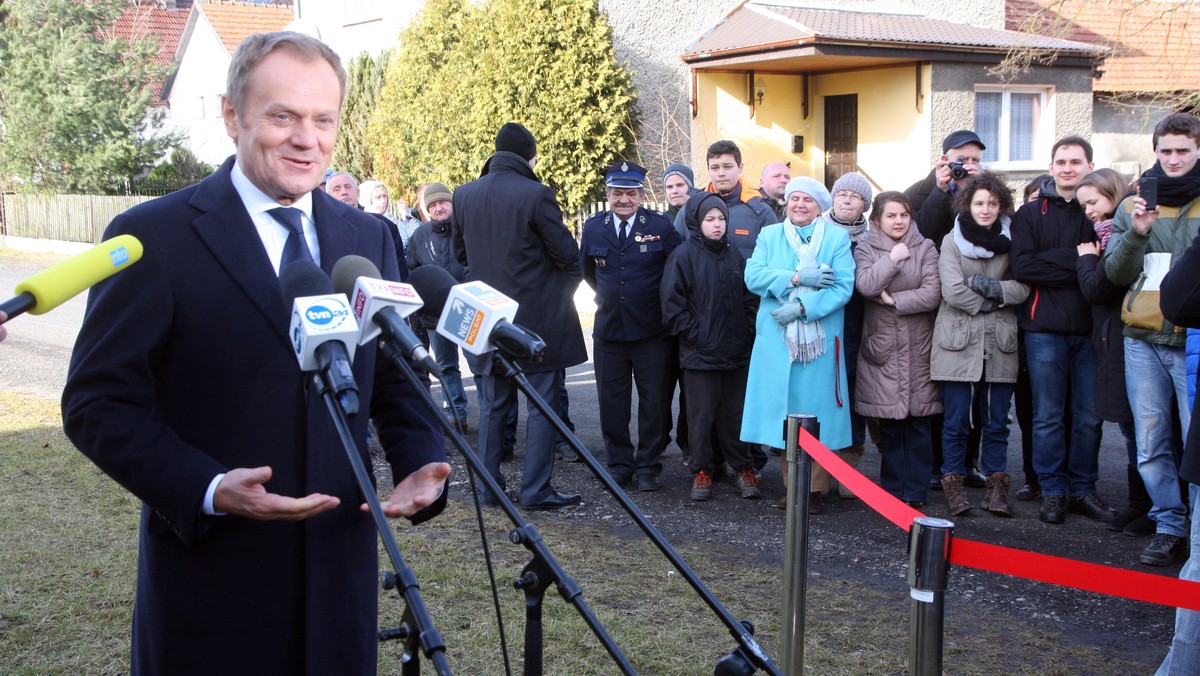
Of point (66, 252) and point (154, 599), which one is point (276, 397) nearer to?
point (154, 599)

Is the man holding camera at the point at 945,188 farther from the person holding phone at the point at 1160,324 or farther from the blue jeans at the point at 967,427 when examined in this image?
the person holding phone at the point at 1160,324

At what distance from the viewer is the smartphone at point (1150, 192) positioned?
5461 mm

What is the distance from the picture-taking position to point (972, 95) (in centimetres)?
1955

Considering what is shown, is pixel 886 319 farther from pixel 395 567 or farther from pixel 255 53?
pixel 395 567

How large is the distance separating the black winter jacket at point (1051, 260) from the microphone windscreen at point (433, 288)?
199 inches

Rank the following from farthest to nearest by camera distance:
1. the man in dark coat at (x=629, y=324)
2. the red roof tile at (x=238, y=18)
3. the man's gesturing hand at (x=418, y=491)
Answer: the red roof tile at (x=238, y=18)
the man in dark coat at (x=629, y=324)
the man's gesturing hand at (x=418, y=491)

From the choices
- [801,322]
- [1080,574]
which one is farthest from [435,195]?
[1080,574]

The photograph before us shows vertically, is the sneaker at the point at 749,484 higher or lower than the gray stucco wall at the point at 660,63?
lower

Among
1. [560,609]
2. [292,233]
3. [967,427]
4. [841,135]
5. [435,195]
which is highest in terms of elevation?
[841,135]

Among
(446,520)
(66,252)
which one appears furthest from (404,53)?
(446,520)

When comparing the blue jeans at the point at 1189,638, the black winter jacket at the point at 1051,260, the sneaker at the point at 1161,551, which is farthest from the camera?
the black winter jacket at the point at 1051,260

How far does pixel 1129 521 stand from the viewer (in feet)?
20.6

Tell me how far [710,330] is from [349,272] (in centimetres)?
507

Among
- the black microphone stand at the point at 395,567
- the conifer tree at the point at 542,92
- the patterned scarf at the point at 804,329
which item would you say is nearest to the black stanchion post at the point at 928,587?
the black microphone stand at the point at 395,567
